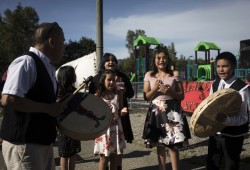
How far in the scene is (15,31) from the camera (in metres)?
34.4

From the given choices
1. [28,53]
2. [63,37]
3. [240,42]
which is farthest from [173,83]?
[240,42]

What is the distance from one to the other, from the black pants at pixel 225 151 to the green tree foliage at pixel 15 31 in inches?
1225

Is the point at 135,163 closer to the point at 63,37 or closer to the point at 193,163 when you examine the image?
the point at 193,163

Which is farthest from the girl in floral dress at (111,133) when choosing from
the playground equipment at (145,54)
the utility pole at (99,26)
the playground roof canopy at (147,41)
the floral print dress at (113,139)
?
the playground roof canopy at (147,41)

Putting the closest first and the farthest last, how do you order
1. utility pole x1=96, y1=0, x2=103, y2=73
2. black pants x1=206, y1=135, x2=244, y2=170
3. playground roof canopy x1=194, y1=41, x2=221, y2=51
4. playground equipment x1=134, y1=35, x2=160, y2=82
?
black pants x1=206, y1=135, x2=244, y2=170 → utility pole x1=96, y1=0, x2=103, y2=73 → playground equipment x1=134, y1=35, x2=160, y2=82 → playground roof canopy x1=194, y1=41, x2=221, y2=51

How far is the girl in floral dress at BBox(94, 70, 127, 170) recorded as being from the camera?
3.78 m

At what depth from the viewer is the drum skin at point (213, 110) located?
9.63 ft

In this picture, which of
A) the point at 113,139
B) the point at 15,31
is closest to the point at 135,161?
the point at 113,139

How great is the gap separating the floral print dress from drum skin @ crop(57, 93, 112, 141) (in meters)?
1.07

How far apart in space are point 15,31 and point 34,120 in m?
35.0

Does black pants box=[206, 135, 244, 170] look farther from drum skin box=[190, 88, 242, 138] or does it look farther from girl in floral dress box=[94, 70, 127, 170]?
girl in floral dress box=[94, 70, 127, 170]

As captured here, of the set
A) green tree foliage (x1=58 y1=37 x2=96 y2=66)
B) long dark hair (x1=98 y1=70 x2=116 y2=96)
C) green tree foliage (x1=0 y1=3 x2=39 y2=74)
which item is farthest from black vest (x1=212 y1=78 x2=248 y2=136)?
green tree foliage (x1=58 y1=37 x2=96 y2=66)

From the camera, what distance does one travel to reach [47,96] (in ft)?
7.00

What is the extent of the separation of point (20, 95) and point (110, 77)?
6.57 ft
